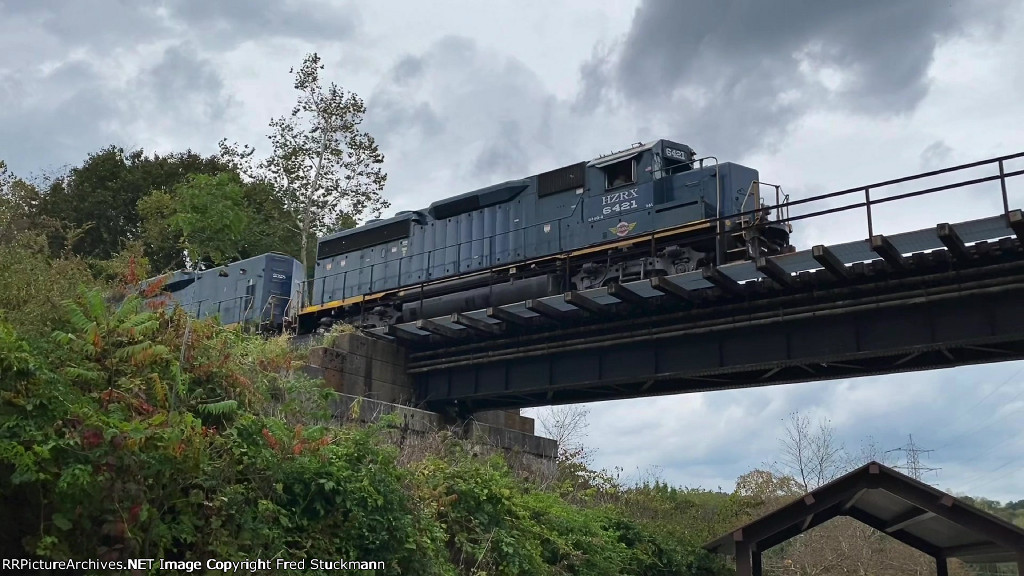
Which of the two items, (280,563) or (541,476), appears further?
(541,476)

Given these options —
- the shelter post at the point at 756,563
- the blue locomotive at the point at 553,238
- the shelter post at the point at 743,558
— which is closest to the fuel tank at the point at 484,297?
the blue locomotive at the point at 553,238

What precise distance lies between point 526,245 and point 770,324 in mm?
8588

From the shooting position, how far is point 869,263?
54.4 ft

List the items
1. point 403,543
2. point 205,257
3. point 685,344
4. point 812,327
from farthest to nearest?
point 205,257
point 685,344
point 812,327
point 403,543

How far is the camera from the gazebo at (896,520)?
12.0m

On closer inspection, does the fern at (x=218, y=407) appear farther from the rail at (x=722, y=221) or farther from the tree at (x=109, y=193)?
the tree at (x=109, y=193)

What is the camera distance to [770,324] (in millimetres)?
17875

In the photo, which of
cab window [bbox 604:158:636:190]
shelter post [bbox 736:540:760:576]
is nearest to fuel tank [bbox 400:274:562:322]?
cab window [bbox 604:158:636:190]

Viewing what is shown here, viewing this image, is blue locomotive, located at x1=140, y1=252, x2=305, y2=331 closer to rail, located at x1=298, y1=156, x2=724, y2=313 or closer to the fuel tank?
rail, located at x1=298, y1=156, x2=724, y2=313

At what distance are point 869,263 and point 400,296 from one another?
14.3 meters

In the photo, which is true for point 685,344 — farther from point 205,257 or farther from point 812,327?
point 205,257

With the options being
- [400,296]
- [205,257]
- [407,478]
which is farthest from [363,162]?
[407,478]

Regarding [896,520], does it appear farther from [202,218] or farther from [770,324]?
[202,218]

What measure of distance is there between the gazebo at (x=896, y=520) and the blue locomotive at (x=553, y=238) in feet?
20.9
